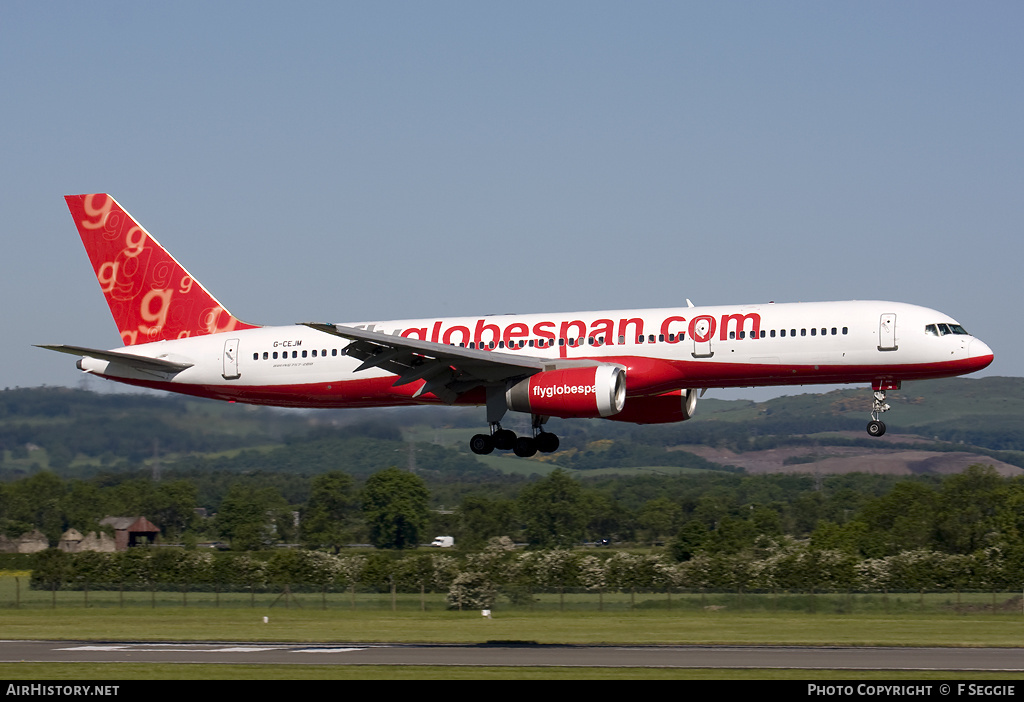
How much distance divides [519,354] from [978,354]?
1397 cm

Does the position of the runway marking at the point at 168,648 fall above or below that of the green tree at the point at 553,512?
below

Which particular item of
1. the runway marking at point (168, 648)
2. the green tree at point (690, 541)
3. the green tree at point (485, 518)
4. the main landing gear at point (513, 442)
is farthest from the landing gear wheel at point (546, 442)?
the green tree at point (485, 518)

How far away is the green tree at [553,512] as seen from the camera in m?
112

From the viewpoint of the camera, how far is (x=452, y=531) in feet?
358

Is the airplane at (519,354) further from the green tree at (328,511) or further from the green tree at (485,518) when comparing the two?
the green tree at (485,518)

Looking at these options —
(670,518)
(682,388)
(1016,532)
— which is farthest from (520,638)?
(670,518)

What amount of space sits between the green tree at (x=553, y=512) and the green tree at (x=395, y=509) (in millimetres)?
9791

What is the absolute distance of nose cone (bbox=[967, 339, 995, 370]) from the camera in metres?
36.1

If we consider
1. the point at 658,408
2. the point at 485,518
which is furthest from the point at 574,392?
the point at 485,518

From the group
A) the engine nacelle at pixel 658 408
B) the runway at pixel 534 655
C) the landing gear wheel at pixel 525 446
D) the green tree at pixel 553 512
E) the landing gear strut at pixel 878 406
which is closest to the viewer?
the runway at pixel 534 655

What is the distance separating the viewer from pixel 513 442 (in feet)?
134

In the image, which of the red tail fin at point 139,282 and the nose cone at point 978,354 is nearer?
the nose cone at point 978,354

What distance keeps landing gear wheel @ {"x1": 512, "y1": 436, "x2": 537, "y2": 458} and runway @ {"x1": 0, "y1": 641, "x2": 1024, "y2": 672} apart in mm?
6486

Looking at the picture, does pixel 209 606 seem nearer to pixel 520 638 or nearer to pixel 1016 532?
pixel 520 638
